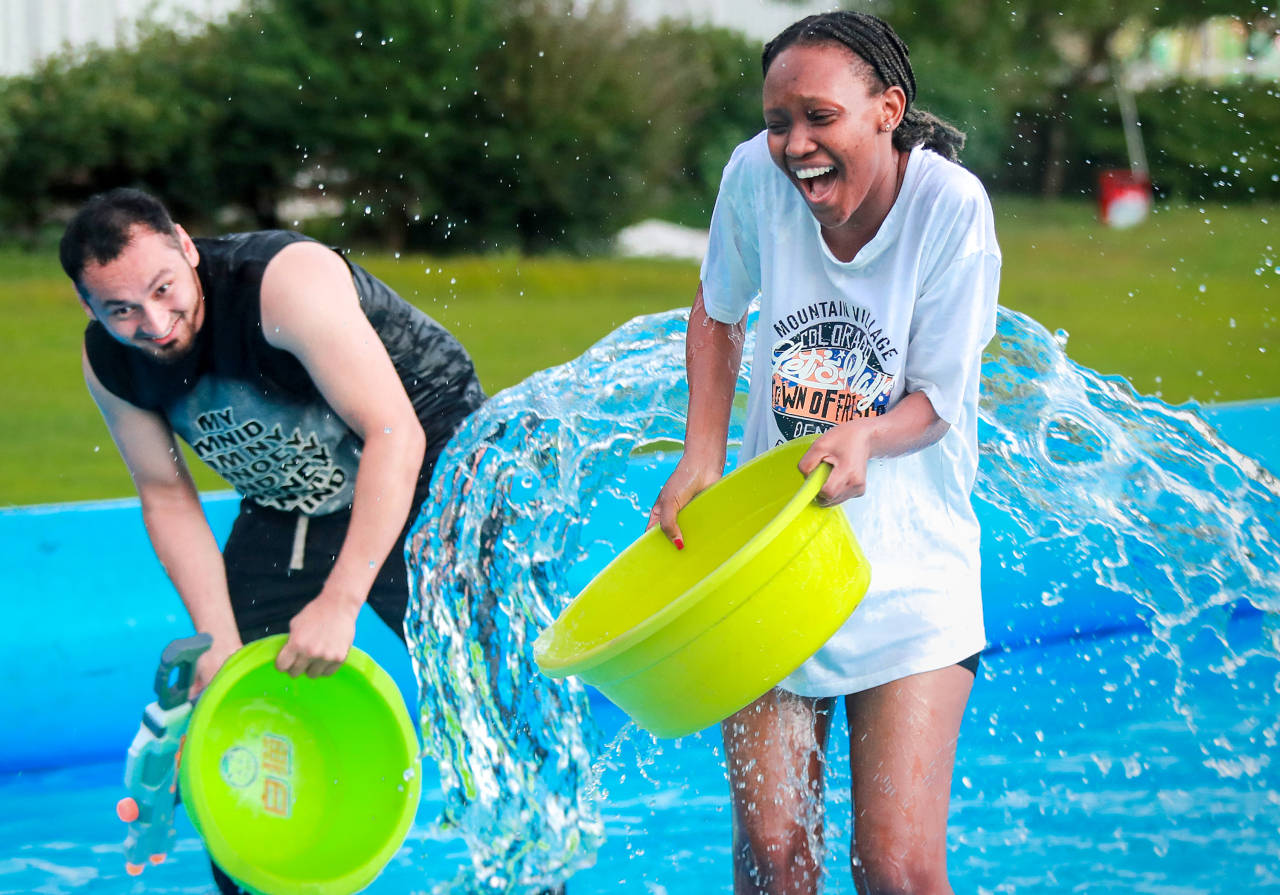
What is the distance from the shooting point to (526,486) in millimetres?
3291

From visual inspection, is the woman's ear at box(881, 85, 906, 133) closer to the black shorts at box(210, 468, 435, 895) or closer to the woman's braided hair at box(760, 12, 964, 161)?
the woman's braided hair at box(760, 12, 964, 161)

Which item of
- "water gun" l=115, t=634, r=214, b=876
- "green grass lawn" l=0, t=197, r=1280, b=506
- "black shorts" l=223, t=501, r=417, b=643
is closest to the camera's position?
"water gun" l=115, t=634, r=214, b=876

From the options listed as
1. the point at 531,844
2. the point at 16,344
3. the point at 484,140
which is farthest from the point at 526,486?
the point at 484,140

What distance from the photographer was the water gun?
2.56 metres

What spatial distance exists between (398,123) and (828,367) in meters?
13.3

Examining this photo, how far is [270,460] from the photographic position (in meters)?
2.81

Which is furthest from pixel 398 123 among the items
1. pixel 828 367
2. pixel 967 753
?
pixel 828 367

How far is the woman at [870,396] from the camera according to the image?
2.02 m

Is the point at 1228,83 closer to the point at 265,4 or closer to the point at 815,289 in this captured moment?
the point at 265,4

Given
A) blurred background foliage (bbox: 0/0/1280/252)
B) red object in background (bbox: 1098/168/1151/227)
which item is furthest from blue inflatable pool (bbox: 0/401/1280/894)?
red object in background (bbox: 1098/168/1151/227)

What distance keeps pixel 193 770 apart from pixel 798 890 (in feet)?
3.50

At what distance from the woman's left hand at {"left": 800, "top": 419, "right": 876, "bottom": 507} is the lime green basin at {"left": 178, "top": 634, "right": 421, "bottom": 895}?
109cm

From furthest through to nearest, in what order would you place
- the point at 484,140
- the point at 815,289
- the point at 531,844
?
the point at 484,140
the point at 531,844
the point at 815,289

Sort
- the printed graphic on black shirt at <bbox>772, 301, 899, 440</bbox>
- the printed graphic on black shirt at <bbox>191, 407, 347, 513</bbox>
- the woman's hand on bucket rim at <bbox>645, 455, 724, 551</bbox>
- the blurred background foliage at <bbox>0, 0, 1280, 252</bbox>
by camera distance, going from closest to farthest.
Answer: the printed graphic on black shirt at <bbox>772, 301, 899, 440</bbox>, the woman's hand on bucket rim at <bbox>645, 455, 724, 551</bbox>, the printed graphic on black shirt at <bbox>191, 407, 347, 513</bbox>, the blurred background foliage at <bbox>0, 0, 1280, 252</bbox>
